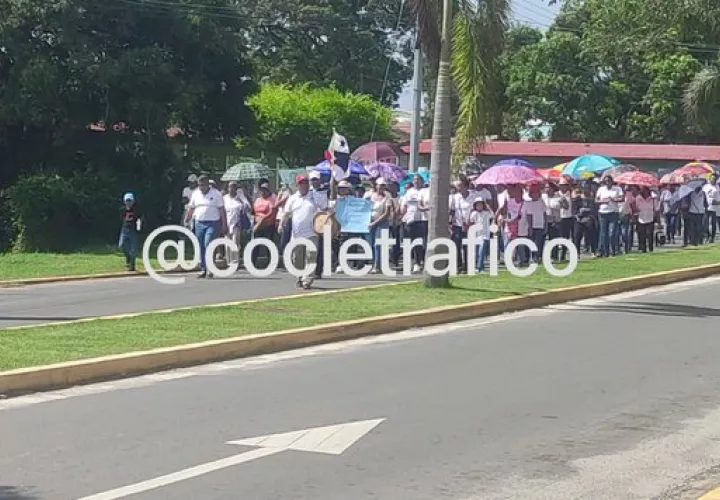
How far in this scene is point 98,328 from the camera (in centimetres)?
1280

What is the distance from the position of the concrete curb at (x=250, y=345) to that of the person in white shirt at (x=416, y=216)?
156 inches

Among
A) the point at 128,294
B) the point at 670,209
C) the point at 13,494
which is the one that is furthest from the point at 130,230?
the point at 13,494

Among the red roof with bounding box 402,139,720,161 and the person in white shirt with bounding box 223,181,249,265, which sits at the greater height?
the red roof with bounding box 402,139,720,161

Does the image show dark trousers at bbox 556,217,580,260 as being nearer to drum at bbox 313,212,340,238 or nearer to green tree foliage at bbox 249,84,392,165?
drum at bbox 313,212,340,238

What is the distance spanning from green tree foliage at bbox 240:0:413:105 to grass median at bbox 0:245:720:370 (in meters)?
34.0

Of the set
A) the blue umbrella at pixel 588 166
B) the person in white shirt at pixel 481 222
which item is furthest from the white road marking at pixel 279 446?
the blue umbrella at pixel 588 166

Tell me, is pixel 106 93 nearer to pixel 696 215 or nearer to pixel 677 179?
pixel 696 215

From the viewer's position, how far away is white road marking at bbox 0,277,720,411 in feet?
32.1

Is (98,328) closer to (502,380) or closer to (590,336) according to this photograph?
(502,380)

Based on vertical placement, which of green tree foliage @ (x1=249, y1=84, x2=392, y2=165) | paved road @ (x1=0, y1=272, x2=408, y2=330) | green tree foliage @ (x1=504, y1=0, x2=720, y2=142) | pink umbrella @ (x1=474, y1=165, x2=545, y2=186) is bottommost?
paved road @ (x1=0, y1=272, x2=408, y2=330)

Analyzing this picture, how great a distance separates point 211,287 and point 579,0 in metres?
40.8

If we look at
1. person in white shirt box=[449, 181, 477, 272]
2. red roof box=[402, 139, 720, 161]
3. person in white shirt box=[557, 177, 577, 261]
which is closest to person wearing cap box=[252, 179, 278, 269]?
person in white shirt box=[449, 181, 477, 272]

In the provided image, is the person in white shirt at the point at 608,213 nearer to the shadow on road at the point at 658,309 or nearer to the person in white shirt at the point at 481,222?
the person in white shirt at the point at 481,222

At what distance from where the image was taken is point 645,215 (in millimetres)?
26375
